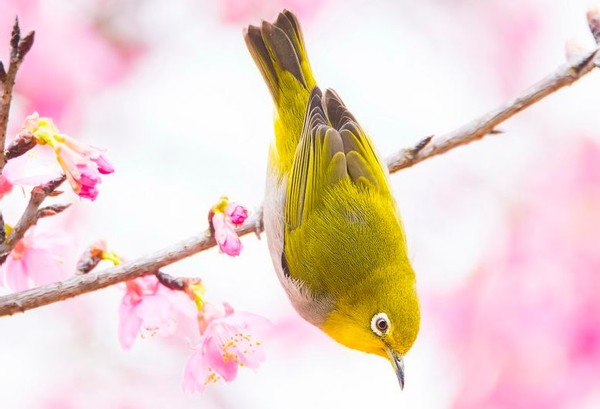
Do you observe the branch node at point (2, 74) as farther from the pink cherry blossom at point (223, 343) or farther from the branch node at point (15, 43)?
the pink cherry blossom at point (223, 343)

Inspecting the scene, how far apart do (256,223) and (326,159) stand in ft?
0.85

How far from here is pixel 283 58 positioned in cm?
242

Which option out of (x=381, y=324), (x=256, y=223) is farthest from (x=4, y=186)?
(x=381, y=324)

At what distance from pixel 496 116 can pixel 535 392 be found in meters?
1.17

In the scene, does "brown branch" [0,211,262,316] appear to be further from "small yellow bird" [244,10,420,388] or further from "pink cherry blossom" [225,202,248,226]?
"small yellow bird" [244,10,420,388]

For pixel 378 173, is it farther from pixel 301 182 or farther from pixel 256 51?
pixel 256 51

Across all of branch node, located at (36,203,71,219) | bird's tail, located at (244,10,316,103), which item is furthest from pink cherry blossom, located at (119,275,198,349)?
bird's tail, located at (244,10,316,103)

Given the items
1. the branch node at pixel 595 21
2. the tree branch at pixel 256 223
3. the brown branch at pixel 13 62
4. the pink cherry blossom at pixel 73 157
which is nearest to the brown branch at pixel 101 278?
the tree branch at pixel 256 223

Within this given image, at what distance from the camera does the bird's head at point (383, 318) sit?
2027mm

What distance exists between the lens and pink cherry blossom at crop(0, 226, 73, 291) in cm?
174

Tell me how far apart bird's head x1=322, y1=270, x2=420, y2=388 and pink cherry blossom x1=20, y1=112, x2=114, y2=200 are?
2.93 feet

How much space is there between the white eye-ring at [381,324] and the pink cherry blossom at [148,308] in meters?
0.49

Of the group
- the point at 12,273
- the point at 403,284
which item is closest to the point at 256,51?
the point at 403,284

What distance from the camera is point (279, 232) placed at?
7.45 ft
